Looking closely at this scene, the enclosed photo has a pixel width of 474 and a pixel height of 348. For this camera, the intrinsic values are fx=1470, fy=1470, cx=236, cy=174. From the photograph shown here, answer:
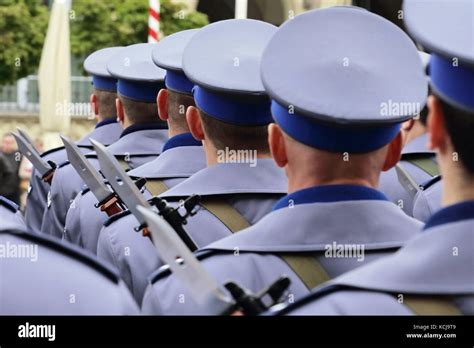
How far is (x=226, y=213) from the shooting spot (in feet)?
11.8

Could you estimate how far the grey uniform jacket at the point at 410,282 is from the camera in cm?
218

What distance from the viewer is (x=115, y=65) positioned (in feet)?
21.6

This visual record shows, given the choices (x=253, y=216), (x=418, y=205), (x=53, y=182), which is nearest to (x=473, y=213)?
(x=253, y=216)

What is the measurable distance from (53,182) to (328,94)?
360 centimetres

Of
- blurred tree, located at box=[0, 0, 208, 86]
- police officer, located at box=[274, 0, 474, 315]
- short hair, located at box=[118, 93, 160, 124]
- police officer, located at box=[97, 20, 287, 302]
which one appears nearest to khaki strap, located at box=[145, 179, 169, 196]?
police officer, located at box=[97, 20, 287, 302]

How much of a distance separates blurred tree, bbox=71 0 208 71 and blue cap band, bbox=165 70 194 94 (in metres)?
17.5

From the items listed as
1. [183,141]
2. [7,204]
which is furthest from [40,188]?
[7,204]

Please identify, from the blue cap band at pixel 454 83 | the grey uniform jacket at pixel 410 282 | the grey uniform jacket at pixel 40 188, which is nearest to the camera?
the grey uniform jacket at pixel 410 282

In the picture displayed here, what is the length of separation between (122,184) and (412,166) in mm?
1815

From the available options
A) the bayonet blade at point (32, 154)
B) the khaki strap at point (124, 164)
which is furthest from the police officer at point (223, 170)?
the bayonet blade at point (32, 154)

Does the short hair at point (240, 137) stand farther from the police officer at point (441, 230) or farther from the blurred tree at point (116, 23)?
the blurred tree at point (116, 23)

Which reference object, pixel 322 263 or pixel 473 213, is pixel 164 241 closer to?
pixel 473 213

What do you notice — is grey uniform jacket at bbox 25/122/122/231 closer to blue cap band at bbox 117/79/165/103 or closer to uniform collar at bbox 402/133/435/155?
blue cap band at bbox 117/79/165/103

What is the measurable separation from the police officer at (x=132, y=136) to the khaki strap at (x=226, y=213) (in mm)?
2400
